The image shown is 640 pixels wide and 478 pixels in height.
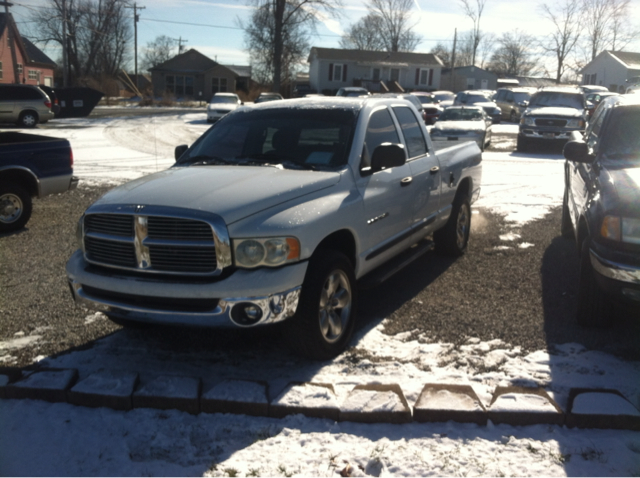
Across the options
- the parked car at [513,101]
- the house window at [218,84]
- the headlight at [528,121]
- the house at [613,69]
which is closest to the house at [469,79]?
the house at [613,69]

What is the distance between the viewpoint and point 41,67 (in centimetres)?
5994

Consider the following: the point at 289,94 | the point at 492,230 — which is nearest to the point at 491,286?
the point at 492,230

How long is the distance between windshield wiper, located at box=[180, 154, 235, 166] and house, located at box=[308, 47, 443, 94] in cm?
5621

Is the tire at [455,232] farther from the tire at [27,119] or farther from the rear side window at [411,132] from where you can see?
the tire at [27,119]

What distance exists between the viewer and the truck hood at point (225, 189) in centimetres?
399

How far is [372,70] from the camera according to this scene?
6525cm

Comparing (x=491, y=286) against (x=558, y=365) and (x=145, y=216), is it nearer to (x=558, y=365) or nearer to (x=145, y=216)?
(x=558, y=365)

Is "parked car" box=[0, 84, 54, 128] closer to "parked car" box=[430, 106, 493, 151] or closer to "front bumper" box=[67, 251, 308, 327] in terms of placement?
"parked car" box=[430, 106, 493, 151]

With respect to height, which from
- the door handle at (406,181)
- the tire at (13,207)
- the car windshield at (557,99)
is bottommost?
the tire at (13,207)

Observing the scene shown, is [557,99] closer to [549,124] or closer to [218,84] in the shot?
[549,124]

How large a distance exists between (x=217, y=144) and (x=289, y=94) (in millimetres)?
51222

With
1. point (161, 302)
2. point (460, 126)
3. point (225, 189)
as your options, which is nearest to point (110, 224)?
point (161, 302)

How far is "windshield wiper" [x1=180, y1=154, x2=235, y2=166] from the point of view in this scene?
5176mm

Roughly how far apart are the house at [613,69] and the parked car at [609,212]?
2049 inches
